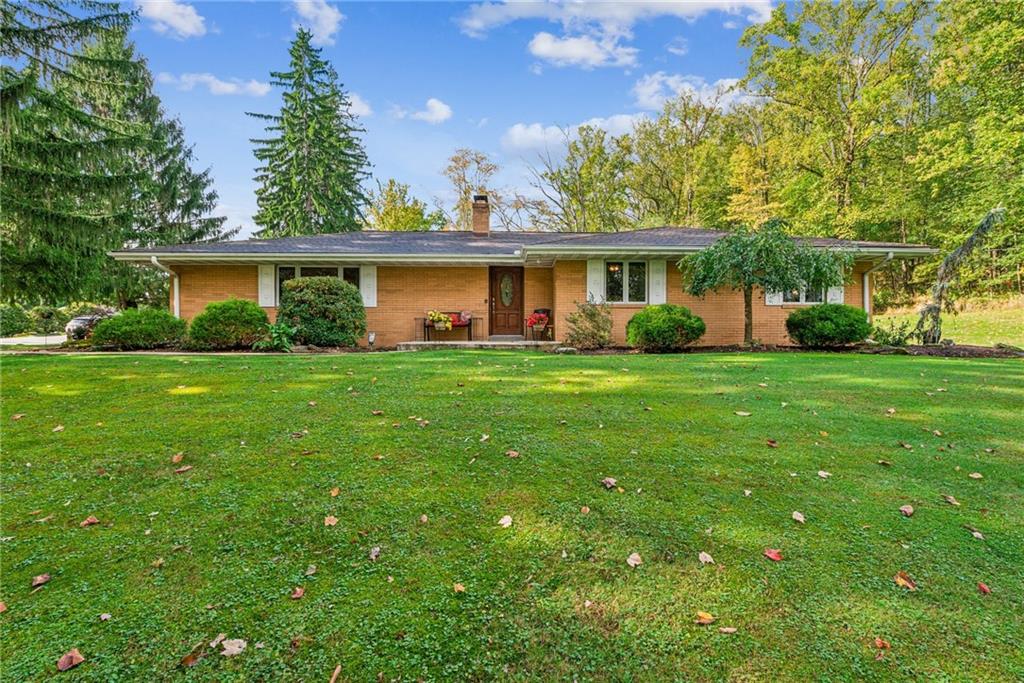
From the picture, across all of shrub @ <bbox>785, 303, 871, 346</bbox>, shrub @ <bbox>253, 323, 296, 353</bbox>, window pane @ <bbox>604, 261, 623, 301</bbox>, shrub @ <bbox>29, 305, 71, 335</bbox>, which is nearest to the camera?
shrub @ <bbox>253, 323, 296, 353</bbox>

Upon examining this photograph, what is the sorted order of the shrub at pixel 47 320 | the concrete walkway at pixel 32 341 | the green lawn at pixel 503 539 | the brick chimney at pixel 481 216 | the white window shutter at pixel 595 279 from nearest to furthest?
the green lawn at pixel 503 539 < the white window shutter at pixel 595 279 < the concrete walkway at pixel 32 341 < the brick chimney at pixel 481 216 < the shrub at pixel 47 320

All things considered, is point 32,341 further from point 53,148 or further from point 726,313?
point 726,313

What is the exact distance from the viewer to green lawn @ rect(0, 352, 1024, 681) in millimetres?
1816

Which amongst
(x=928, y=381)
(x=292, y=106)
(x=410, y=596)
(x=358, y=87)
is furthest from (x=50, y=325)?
(x=928, y=381)

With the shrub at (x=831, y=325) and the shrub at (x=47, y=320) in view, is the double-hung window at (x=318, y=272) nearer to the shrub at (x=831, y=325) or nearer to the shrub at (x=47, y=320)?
the shrub at (x=831, y=325)

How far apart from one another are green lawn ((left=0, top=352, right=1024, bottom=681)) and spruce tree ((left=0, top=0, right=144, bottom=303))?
25.7 feet

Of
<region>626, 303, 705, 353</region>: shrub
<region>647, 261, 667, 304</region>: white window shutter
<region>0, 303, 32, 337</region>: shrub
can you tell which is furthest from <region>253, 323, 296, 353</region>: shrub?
<region>0, 303, 32, 337</region>: shrub

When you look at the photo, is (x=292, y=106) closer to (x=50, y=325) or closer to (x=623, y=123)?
(x=50, y=325)

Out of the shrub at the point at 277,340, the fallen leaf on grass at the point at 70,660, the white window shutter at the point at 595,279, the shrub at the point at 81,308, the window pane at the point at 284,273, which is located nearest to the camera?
the fallen leaf on grass at the point at 70,660

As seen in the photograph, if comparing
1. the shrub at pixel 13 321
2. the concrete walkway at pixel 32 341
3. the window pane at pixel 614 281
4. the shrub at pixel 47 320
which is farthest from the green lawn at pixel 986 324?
the shrub at pixel 47 320

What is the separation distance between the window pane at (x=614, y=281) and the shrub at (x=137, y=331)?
32.3ft

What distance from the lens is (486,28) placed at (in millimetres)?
14516

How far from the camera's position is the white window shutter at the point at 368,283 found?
12805 mm

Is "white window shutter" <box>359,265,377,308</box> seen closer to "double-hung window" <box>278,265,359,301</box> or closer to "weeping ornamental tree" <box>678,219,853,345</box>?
"double-hung window" <box>278,265,359,301</box>
